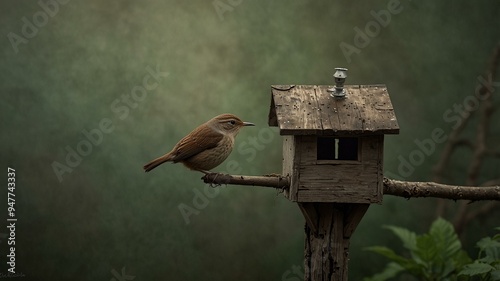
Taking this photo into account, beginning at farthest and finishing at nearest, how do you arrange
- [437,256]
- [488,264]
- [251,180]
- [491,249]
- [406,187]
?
[437,256], [491,249], [488,264], [406,187], [251,180]

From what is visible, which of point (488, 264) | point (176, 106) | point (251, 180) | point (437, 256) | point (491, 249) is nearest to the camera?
point (251, 180)

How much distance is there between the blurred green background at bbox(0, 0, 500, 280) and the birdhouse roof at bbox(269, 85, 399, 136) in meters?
2.54

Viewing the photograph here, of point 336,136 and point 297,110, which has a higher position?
point 297,110

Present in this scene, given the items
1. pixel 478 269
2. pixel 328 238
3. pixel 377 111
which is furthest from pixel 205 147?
pixel 478 269

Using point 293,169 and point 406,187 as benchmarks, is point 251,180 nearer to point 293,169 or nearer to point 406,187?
point 293,169

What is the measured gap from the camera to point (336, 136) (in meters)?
3.64

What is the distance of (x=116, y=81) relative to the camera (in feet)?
20.4

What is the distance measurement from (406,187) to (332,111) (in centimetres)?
64

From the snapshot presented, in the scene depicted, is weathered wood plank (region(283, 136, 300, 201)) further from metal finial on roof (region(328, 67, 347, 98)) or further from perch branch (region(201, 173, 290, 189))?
metal finial on roof (region(328, 67, 347, 98))

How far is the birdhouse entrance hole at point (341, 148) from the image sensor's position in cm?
390

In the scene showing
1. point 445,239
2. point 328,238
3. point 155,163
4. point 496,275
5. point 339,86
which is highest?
point 339,86

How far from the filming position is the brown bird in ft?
12.4

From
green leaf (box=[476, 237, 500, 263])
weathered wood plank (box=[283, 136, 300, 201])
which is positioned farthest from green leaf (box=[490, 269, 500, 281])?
weathered wood plank (box=[283, 136, 300, 201])

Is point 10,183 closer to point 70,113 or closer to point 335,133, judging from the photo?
point 70,113
